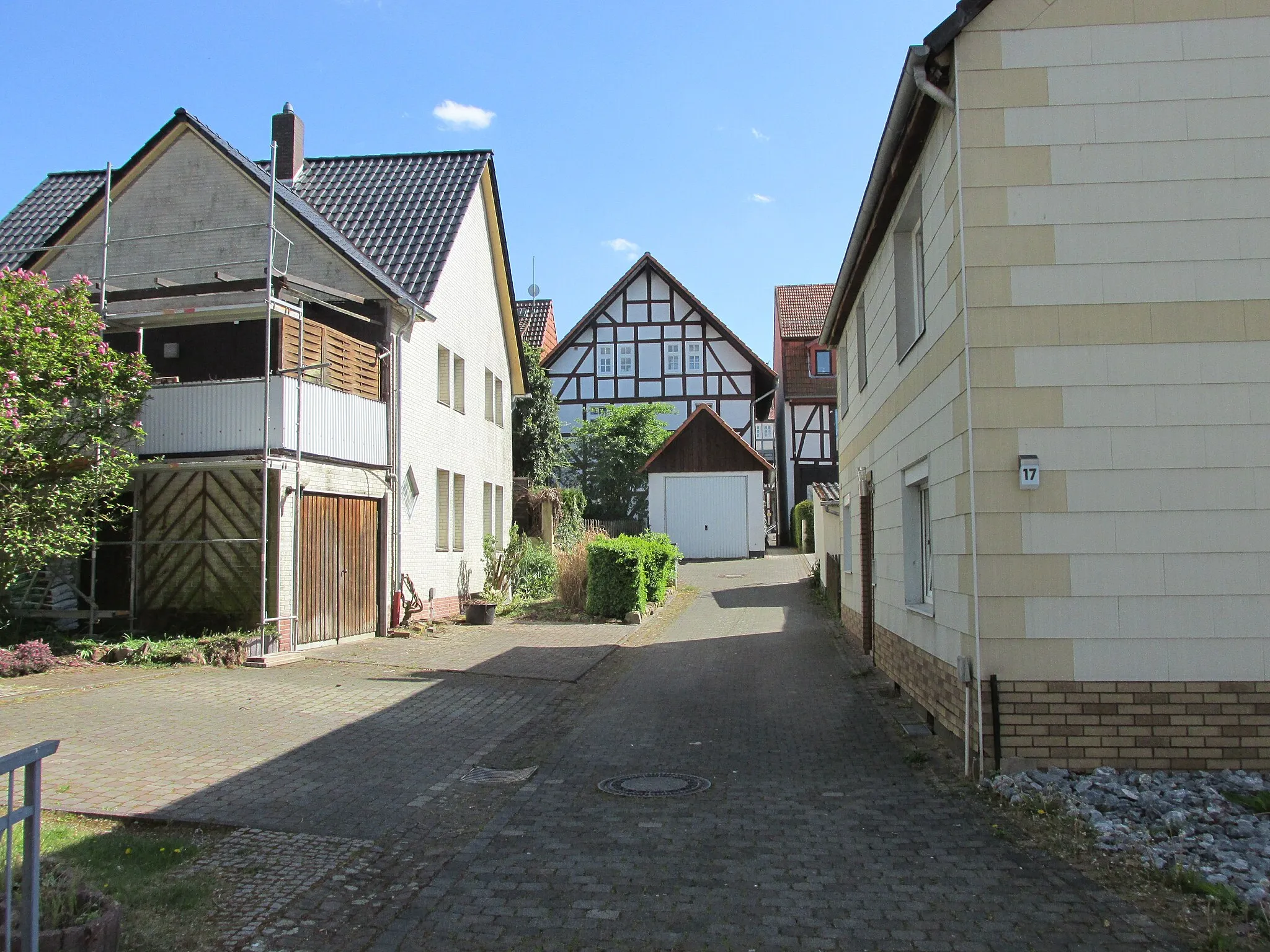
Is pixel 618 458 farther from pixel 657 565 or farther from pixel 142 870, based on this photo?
pixel 142 870

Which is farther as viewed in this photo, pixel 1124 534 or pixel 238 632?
A: pixel 238 632

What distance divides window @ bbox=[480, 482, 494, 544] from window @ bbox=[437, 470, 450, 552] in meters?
2.15

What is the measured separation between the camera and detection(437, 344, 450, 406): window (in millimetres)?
18797

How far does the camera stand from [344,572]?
49.1 ft

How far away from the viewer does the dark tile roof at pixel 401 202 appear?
59.5 ft

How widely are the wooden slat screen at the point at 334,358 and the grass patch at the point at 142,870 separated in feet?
27.7

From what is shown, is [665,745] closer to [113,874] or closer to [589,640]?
[113,874]

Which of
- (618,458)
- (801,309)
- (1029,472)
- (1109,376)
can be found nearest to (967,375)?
(1029,472)

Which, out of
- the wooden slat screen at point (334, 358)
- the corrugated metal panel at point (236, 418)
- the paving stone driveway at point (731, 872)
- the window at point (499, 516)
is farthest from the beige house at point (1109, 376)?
the window at point (499, 516)

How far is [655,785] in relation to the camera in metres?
7.22

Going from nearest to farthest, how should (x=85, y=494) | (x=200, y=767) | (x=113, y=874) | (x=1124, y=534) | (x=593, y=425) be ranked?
(x=113, y=874) → (x=1124, y=534) → (x=200, y=767) → (x=85, y=494) → (x=593, y=425)

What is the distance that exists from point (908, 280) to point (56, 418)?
9.71 metres

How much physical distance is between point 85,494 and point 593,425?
24.4 meters

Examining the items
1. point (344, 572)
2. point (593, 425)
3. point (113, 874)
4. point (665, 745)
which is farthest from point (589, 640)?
point (593, 425)
